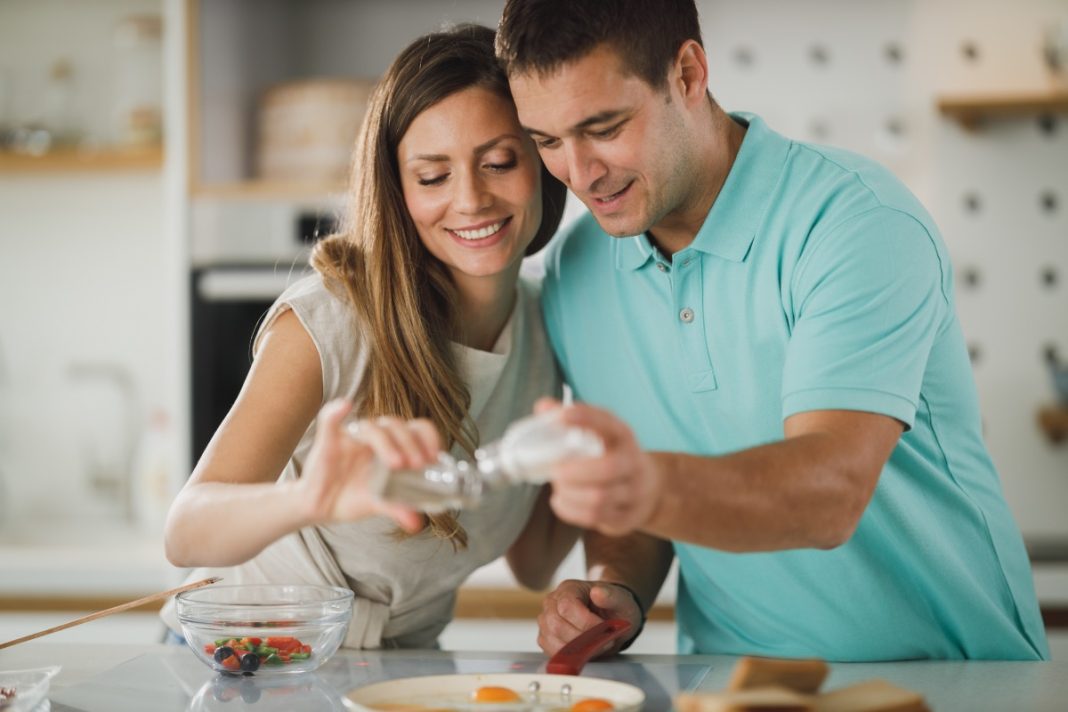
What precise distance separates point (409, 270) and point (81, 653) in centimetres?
61

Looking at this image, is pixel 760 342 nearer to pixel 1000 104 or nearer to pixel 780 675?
pixel 780 675

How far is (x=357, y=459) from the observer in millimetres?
1107

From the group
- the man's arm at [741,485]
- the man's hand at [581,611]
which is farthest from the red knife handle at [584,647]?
the man's arm at [741,485]

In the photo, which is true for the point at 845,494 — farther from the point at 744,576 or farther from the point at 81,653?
the point at 81,653

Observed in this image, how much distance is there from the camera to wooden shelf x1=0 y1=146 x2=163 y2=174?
350 centimetres

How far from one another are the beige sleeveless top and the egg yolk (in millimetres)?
421

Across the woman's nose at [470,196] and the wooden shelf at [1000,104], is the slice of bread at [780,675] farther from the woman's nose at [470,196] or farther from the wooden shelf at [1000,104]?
the wooden shelf at [1000,104]

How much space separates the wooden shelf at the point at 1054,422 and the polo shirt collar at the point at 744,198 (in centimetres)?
188

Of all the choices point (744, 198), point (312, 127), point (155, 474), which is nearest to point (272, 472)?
point (744, 198)

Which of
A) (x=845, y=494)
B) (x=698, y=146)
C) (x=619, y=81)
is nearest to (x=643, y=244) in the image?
(x=698, y=146)

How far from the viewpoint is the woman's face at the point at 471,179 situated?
1.55 meters

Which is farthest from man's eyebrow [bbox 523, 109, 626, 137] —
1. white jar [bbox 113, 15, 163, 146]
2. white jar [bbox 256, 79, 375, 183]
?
white jar [bbox 113, 15, 163, 146]

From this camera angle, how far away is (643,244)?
1.64 m

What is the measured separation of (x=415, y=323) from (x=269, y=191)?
1.73 metres
